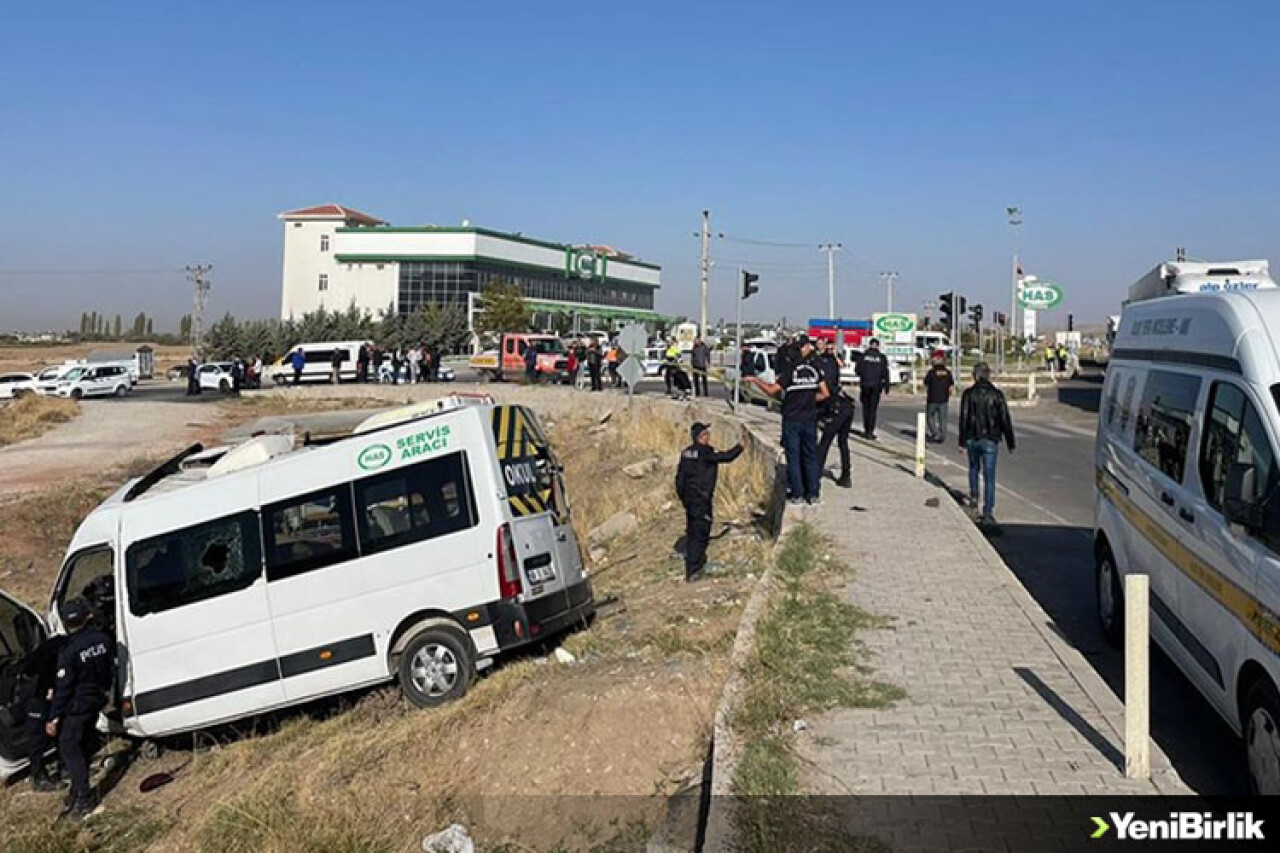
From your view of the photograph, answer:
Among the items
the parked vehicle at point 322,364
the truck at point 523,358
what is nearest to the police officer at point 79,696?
the truck at point 523,358

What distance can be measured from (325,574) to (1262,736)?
6659mm

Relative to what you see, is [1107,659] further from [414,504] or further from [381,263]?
[381,263]

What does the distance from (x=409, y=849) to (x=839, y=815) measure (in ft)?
8.89

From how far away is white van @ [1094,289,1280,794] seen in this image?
4.46m

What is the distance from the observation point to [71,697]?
311 inches

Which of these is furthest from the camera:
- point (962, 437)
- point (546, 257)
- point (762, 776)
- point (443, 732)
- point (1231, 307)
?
point (546, 257)

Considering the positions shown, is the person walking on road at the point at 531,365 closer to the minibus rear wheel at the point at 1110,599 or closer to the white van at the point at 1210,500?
the minibus rear wheel at the point at 1110,599

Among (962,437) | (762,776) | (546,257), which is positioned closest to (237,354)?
(546,257)

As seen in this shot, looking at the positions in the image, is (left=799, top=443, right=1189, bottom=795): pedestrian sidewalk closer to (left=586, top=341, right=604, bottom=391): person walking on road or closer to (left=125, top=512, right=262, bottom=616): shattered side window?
(left=125, top=512, right=262, bottom=616): shattered side window

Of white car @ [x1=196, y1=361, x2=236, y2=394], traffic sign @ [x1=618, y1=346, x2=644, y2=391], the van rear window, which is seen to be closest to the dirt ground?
the van rear window

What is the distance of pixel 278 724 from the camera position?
8.99m

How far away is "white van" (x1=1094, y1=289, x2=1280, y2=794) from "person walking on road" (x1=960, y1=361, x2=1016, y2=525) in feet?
13.2

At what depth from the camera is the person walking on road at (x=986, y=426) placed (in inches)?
465

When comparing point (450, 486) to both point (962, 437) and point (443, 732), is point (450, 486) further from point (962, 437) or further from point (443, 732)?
point (962, 437)
